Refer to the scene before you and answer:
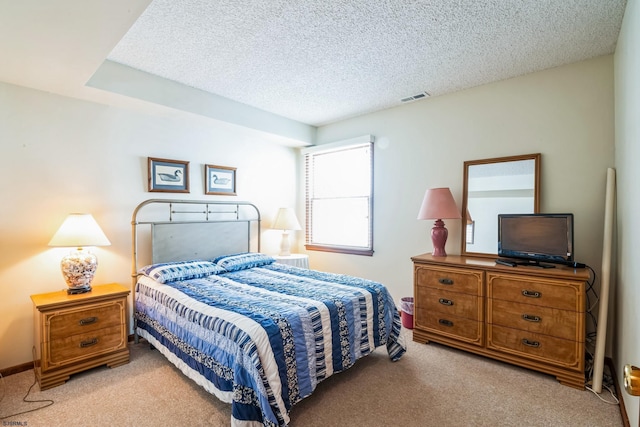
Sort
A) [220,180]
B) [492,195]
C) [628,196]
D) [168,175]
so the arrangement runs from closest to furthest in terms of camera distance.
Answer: [628,196]
[492,195]
[168,175]
[220,180]

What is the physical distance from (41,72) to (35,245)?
1.42 metres

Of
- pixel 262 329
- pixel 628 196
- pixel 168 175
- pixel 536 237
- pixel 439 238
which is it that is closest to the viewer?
pixel 262 329

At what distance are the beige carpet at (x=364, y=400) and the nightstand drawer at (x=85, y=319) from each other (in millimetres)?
379

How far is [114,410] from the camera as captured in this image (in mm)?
2084

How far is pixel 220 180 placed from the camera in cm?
399

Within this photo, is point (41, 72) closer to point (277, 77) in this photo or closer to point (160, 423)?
point (277, 77)

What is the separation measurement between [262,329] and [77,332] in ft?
5.60

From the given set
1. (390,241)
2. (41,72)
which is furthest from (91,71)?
(390,241)

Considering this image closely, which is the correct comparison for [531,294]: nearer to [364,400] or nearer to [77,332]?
[364,400]

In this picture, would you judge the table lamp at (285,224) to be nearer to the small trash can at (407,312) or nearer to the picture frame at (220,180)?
the picture frame at (220,180)

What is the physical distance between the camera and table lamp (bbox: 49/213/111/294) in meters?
2.54

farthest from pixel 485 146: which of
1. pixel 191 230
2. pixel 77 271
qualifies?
pixel 77 271

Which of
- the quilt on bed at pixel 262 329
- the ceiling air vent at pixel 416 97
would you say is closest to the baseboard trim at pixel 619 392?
the quilt on bed at pixel 262 329

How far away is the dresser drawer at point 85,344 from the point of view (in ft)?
7.80
